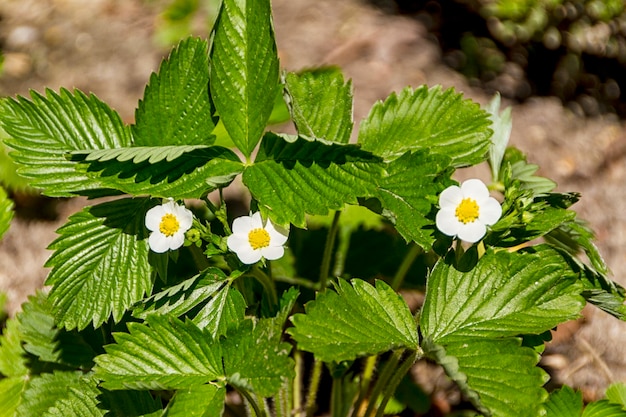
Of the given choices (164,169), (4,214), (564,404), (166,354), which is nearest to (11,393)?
(4,214)

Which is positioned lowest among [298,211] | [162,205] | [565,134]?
[565,134]

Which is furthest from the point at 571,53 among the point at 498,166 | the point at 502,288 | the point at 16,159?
the point at 16,159

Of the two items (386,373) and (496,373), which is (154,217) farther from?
(496,373)

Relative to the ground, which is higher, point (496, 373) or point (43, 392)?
point (43, 392)

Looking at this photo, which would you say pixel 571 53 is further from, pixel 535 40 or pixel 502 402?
pixel 502 402

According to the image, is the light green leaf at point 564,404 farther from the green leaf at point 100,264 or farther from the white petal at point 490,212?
the green leaf at point 100,264

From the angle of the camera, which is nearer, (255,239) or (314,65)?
(255,239)
